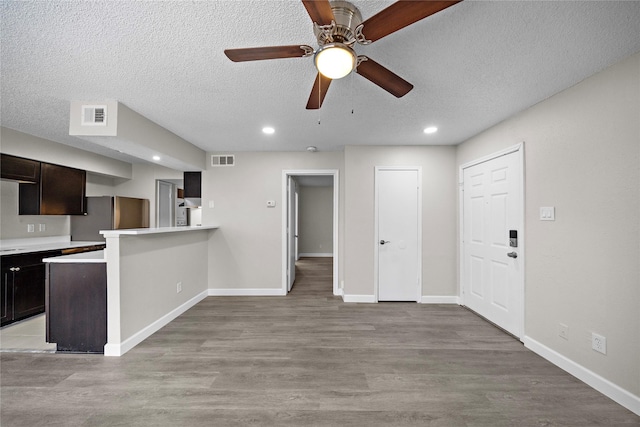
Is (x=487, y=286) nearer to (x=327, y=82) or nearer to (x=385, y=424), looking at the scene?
Result: (x=385, y=424)

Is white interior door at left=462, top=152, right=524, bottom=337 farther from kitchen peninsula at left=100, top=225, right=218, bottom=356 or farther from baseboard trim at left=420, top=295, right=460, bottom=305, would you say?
kitchen peninsula at left=100, top=225, right=218, bottom=356

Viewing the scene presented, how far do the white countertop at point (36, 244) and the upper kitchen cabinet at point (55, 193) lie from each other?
1.44 ft

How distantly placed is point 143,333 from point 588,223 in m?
4.17

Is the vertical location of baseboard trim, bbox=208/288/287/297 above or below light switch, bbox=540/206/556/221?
below

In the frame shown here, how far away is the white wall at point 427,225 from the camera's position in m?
4.04

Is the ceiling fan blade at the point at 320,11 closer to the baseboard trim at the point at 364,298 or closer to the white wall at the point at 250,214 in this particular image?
the white wall at the point at 250,214

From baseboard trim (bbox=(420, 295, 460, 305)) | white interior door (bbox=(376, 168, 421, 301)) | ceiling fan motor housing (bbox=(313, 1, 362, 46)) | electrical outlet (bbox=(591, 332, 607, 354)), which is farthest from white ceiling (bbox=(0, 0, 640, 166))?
baseboard trim (bbox=(420, 295, 460, 305))

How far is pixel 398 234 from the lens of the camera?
4.07 meters

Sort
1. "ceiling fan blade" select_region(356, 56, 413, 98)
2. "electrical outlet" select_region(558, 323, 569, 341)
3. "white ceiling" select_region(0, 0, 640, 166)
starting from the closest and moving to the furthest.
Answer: "white ceiling" select_region(0, 0, 640, 166) → "ceiling fan blade" select_region(356, 56, 413, 98) → "electrical outlet" select_region(558, 323, 569, 341)

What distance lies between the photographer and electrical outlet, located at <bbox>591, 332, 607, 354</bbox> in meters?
1.96

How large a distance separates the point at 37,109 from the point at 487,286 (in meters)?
5.41

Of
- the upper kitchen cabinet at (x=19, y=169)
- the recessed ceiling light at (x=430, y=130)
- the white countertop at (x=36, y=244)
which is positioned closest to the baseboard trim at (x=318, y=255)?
the white countertop at (x=36, y=244)

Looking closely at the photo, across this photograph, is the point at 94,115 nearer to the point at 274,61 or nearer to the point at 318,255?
the point at 274,61

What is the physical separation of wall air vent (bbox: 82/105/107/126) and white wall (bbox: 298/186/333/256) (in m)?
6.59
